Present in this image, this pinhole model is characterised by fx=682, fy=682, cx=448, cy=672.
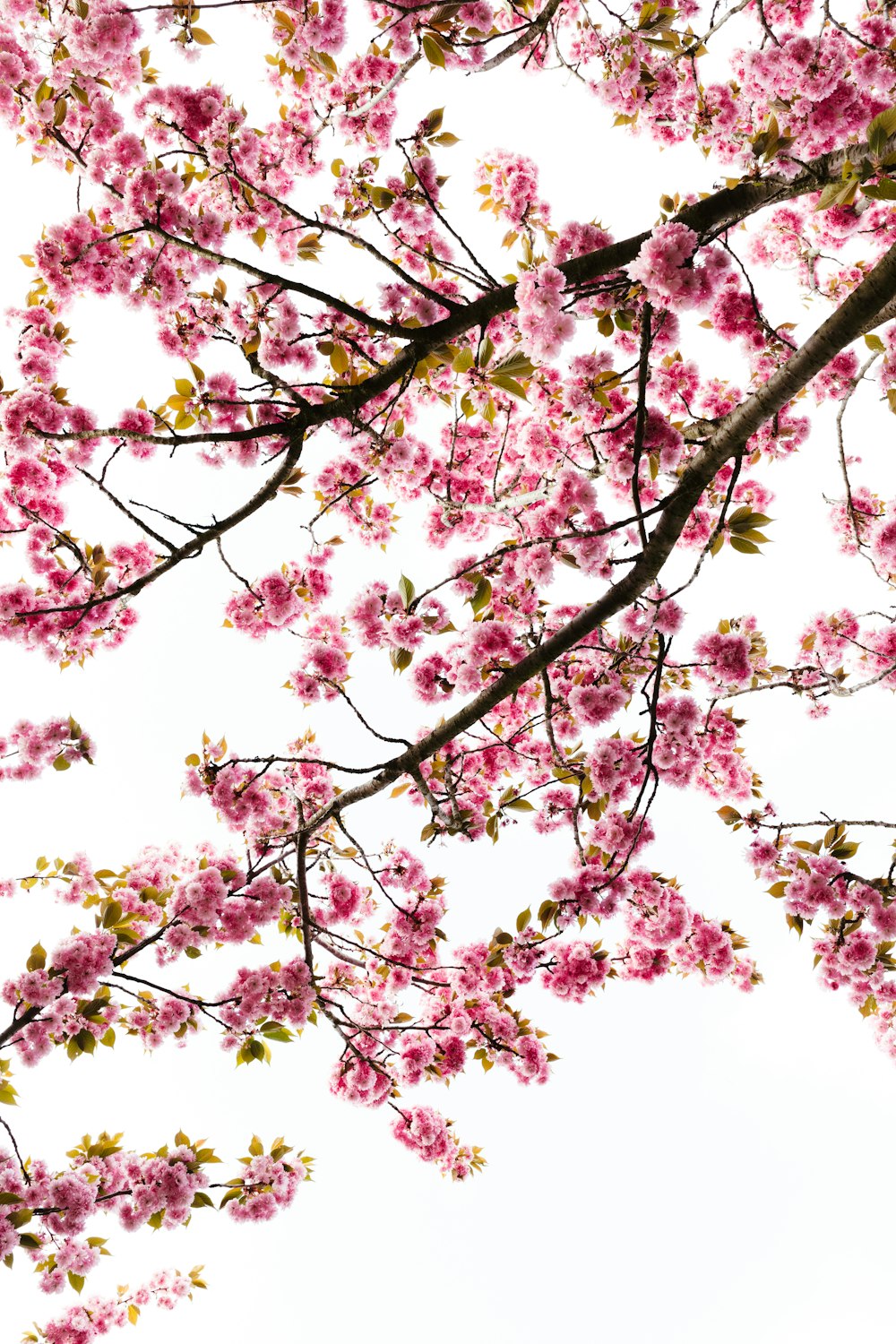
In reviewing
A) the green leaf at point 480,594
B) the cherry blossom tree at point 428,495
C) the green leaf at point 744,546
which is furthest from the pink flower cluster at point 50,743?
the green leaf at point 744,546

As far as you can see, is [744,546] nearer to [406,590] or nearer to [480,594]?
[480,594]

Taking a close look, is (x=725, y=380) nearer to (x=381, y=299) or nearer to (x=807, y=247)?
(x=807, y=247)

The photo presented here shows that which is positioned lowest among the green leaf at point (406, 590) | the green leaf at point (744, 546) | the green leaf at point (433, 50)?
the green leaf at point (744, 546)

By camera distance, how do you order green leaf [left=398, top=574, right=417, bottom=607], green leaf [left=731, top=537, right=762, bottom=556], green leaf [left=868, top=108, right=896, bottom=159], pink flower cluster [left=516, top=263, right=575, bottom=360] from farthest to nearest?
green leaf [left=398, top=574, right=417, bottom=607]
green leaf [left=731, top=537, right=762, bottom=556]
pink flower cluster [left=516, top=263, right=575, bottom=360]
green leaf [left=868, top=108, right=896, bottom=159]

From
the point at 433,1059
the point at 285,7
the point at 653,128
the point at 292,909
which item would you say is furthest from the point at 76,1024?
the point at 653,128

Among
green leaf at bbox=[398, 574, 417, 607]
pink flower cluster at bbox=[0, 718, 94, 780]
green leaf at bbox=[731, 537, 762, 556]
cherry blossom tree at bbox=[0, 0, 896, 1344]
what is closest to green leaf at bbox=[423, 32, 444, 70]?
cherry blossom tree at bbox=[0, 0, 896, 1344]

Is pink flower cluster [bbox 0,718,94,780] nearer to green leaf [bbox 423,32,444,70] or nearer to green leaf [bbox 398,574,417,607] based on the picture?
green leaf [bbox 398,574,417,607]

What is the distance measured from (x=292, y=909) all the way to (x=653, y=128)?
8.37m

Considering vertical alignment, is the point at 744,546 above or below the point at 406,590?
below

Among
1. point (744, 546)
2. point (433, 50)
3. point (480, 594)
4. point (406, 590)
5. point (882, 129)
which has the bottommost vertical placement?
point (744, 546)

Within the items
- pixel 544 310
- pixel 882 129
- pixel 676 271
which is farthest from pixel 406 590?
pixel 882 129

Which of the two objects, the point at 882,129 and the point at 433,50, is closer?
the point at 882,129

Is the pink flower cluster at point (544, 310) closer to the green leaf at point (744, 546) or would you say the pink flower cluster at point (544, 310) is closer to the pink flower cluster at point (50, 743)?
the green leaf at point (744, 546)

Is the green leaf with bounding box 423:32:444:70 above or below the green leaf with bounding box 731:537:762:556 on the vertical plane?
above
